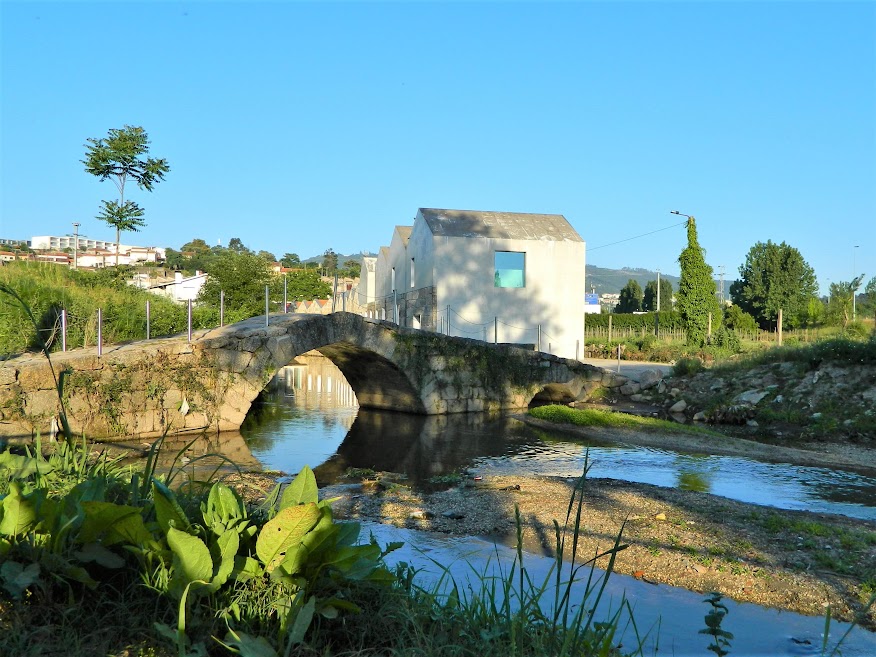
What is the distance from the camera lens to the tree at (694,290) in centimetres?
2908

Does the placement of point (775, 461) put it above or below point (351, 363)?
below

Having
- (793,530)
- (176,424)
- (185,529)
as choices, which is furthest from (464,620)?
(176,424)

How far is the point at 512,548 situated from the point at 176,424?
336 inches

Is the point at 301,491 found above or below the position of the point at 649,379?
below

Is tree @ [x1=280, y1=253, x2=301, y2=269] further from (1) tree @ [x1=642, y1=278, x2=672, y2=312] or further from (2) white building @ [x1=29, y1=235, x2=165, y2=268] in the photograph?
(1) tree @ [x1=642, y1=278, x2=672, y2=312]

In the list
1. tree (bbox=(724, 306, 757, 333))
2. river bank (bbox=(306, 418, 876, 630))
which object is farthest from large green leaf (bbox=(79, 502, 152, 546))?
tree (bbox=(724, 306, 757, 333))

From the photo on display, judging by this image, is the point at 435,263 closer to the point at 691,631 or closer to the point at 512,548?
the point at 512,548

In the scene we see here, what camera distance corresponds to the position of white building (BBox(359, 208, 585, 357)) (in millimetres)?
24547

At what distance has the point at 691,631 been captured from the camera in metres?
4.47

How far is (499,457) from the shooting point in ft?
37.7

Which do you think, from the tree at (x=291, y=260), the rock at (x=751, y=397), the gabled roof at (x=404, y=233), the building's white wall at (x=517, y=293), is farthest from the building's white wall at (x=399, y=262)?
the tree at (x=291, y=260)

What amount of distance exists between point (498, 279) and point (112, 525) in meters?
22.9

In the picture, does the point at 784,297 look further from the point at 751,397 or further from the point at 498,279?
the point at 751,397

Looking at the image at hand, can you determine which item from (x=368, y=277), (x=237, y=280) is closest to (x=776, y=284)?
(x=368, y=277)
